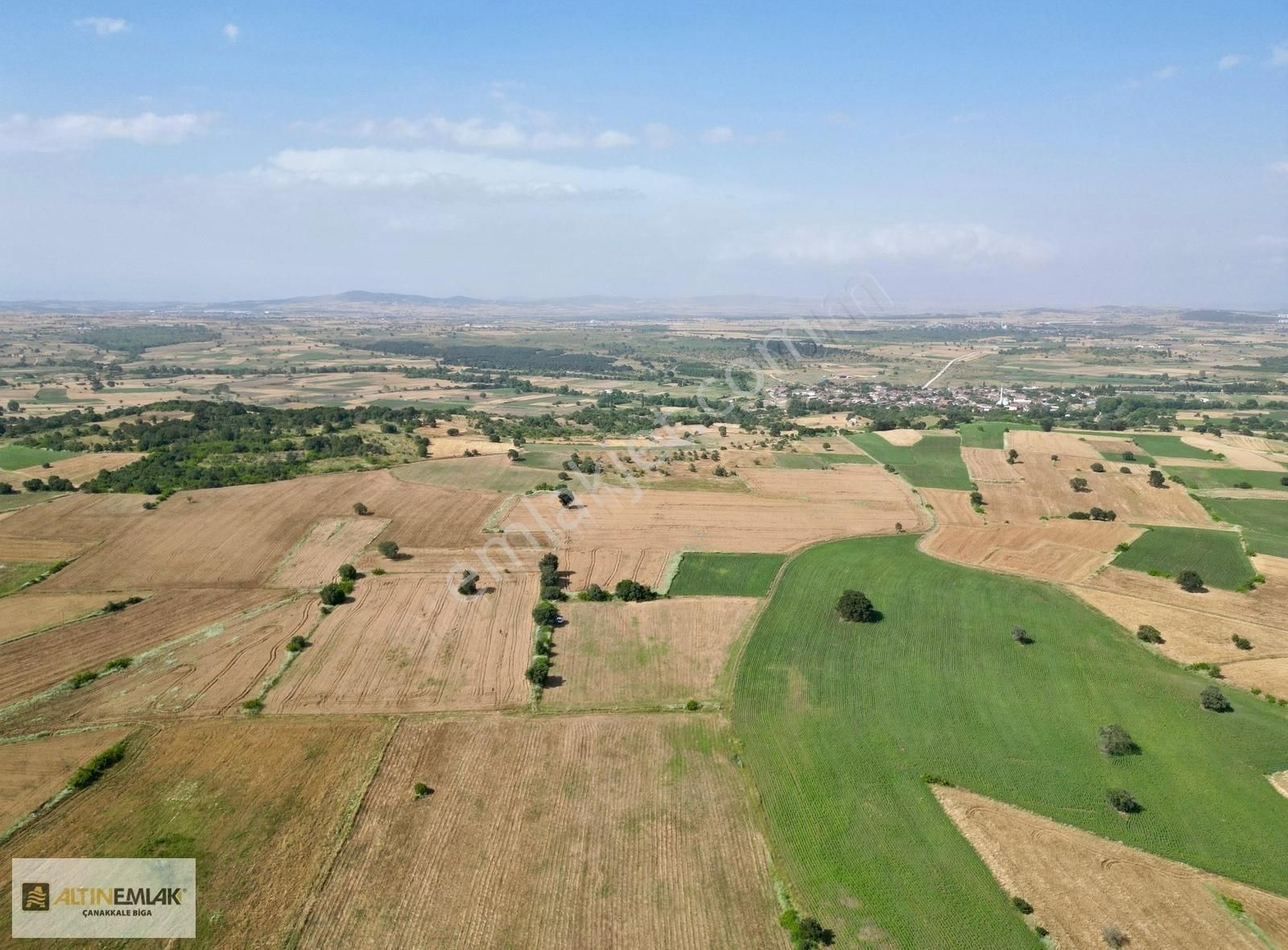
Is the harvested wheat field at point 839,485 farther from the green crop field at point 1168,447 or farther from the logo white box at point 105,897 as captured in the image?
the logo white box at point 105,897

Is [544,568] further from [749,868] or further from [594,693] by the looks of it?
[749,868]

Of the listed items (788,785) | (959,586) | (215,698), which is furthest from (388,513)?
(959,586)

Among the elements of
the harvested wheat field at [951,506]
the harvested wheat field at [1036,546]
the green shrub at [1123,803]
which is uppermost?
the harvested wheat field at [951,506]

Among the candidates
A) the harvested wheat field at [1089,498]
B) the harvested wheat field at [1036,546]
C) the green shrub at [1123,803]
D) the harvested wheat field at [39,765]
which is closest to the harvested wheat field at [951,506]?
the harvested wheat field at [1036,546]

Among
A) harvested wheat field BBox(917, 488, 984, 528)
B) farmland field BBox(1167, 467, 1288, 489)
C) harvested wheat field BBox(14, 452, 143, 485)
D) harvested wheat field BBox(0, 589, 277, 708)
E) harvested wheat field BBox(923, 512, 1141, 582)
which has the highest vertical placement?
harvested wheat field BBox(14, 452, 143, 485)

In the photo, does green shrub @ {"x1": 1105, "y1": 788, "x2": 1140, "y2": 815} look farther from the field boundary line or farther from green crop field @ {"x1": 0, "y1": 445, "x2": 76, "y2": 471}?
green crop field @ {"x1": 0, "y1": 445, "x2": 76, "y2": 471}

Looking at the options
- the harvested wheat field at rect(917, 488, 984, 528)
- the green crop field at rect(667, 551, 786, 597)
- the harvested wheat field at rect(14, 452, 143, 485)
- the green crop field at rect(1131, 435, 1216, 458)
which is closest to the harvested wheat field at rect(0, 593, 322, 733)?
the green crop field at rect(667, 551, 786, 597)
